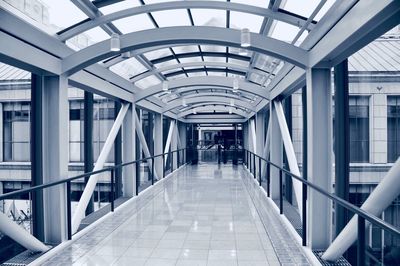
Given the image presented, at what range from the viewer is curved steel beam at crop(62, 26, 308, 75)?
4.07m

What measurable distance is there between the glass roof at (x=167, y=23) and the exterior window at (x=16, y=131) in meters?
1.21

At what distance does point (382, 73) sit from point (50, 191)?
4.40m

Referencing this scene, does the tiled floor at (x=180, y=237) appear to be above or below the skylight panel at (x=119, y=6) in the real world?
below

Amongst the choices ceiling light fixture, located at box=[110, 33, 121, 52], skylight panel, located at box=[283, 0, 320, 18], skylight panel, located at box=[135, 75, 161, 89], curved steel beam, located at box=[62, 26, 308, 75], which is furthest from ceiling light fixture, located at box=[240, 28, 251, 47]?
skylight panel, located at box=[135, 75, 161, 89]

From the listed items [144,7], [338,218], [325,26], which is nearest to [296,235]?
[338,218]

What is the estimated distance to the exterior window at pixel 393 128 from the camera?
3.44 metres

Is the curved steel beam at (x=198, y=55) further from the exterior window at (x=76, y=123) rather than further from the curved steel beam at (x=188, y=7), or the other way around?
the curved steel beam at (x=188, y=7)

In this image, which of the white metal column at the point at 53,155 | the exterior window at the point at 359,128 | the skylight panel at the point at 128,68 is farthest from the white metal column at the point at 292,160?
the white metal column at the point at 53,155

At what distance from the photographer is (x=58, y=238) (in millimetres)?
4176

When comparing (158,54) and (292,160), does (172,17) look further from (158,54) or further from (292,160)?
(292,160)

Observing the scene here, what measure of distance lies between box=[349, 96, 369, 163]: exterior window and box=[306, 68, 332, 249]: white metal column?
319mm

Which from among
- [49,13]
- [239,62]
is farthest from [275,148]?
Answer: [49,13]

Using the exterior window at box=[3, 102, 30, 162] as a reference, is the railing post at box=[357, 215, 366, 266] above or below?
below

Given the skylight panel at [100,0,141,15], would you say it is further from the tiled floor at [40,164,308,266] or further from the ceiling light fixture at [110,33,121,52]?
the tiled floor at [40,164,308,266]
